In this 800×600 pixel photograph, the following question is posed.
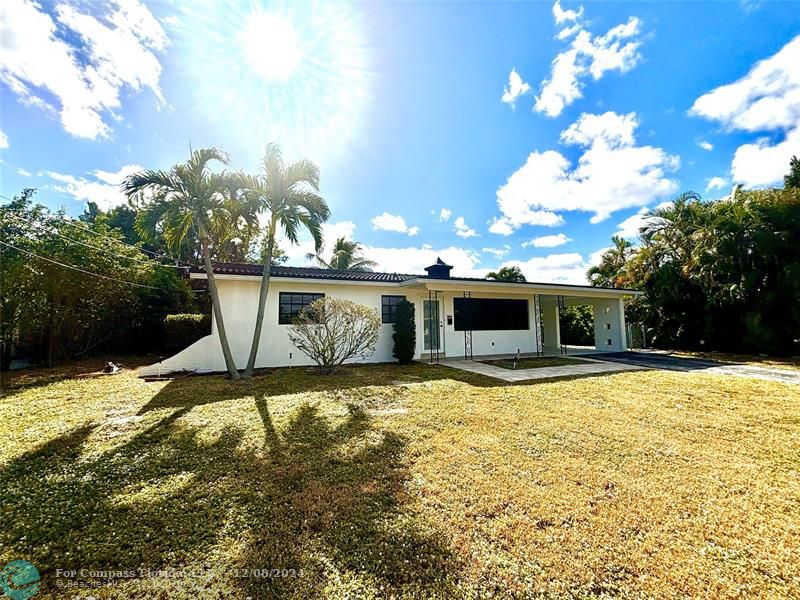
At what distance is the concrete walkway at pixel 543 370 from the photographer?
29.1 feet

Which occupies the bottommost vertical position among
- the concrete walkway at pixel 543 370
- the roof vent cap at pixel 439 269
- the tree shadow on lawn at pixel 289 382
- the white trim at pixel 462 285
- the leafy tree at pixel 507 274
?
the tree shadow on lawn at pixel 289 382

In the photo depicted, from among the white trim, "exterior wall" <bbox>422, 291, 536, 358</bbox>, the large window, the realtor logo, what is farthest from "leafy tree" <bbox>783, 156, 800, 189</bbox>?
the realtor logo

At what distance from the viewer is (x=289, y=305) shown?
10.9m

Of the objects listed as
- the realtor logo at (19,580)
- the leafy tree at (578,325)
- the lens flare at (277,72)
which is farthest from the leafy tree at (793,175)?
the realtor logo at (19,580)

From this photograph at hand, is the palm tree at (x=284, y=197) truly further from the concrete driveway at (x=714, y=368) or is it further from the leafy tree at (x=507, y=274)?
the leafy tree at (x=507, y=274)

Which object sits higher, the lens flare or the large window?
the lens flare

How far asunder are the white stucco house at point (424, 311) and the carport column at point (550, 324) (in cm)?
5

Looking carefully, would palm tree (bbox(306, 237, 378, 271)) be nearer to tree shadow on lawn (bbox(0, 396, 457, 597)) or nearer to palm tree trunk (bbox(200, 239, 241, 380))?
palm tree trunk (bbox(200, 239, 241, 380))

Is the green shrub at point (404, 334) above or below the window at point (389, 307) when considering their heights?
below

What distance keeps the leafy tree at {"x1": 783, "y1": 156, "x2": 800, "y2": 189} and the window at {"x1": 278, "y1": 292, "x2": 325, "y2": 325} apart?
19.9 metres

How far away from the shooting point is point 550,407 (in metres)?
5.84

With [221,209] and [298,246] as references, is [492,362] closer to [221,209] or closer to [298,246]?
[298,246]

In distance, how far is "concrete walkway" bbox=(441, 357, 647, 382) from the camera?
887cm

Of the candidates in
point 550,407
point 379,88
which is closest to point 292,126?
point 379,88
